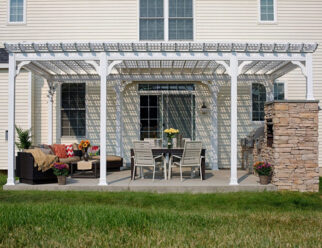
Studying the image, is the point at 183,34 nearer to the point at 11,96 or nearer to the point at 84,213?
the point at 11,96

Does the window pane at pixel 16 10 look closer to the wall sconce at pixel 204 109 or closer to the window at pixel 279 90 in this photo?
the wall sconce at pixel 204 109

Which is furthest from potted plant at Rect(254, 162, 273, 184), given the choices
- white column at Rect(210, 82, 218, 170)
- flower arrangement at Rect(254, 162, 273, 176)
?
white column at Rect(210, 82, 218, 170)

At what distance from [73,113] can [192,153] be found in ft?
16.3

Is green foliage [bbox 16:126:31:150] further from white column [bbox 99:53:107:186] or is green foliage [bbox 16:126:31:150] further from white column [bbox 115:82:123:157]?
white column [bbox 99:53:107:186]

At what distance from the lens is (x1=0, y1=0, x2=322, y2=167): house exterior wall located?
37.6 ft

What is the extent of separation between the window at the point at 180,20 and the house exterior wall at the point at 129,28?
209mm

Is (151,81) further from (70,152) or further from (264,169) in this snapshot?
(264,169)

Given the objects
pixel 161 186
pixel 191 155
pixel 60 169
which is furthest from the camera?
pixel 191 155

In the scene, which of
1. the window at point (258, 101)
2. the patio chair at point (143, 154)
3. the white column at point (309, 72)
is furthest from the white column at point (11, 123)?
the window at point (258, 101)

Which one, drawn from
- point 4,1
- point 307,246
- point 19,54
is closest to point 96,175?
point 19,54

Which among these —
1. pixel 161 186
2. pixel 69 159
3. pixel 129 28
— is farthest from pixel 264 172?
pixel 129 28

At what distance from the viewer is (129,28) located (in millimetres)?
11516

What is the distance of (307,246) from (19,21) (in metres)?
10.9

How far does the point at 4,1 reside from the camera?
1171 cm
